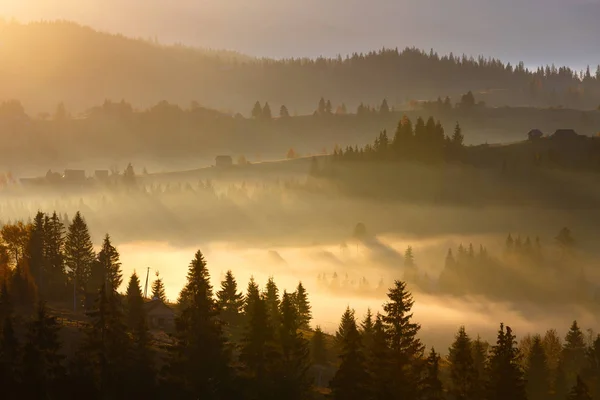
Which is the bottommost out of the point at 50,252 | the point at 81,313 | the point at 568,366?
the point at 568,366

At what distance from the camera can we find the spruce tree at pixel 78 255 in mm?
93375

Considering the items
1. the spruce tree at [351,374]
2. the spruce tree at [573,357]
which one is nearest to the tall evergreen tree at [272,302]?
the spruce tree at [351,374]

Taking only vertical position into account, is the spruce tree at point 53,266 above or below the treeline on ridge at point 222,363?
above

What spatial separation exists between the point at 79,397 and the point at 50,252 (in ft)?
146

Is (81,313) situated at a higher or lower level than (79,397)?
→ higher

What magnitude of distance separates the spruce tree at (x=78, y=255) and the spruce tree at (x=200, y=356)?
42.2m

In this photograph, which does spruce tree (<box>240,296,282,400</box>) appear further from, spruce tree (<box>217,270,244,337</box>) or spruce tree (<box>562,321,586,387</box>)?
spruce tree (<box>562,321,586,387</box>)

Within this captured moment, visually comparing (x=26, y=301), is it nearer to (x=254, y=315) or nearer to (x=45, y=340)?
(x=45, y=340)

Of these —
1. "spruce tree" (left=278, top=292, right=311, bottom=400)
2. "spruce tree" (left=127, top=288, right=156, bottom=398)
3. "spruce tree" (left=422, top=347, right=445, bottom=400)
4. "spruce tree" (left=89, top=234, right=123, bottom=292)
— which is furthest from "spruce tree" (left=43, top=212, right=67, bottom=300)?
"spruce tree" (left=422, top=347, right=445, bottom=400)

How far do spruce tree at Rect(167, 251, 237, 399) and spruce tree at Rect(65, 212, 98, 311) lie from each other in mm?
42151

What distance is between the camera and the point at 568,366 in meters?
111

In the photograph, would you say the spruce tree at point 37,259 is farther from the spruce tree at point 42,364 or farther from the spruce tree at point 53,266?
the spruce tree at point 42,364

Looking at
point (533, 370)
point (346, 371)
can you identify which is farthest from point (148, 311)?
point (533, 370)

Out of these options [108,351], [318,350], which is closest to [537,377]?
[318,350]
